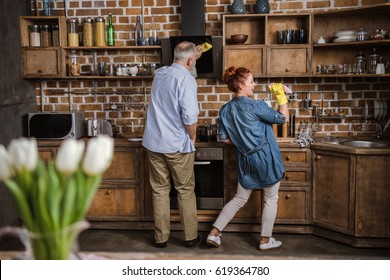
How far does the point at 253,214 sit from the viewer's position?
13.0ft

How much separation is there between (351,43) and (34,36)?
2.74 metres

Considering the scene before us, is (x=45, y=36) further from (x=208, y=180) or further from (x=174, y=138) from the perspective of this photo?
(x=208, y=180)

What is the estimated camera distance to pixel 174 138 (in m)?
3.51

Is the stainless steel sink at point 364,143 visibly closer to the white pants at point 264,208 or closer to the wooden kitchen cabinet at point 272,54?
the wooden kitchen cabinet at point 272,54

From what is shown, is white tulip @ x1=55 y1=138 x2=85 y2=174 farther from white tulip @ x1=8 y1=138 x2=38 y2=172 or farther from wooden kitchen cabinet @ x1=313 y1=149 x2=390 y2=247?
wooden kitchen cabinet @ x1=313 y1=149 x2=390 y2=247

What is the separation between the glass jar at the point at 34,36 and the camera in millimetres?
4363

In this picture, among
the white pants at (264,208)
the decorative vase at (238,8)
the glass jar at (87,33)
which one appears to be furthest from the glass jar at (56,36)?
the white pants at (264,208)

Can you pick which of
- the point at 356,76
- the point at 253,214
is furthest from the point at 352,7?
the point at 253,214

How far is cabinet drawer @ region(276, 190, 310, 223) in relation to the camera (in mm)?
3914

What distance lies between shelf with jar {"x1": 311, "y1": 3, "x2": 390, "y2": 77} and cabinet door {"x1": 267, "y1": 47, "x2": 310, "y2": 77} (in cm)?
12

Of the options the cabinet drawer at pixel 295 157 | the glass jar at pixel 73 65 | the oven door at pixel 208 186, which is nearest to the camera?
the cabinet drawer at pixel 295 157

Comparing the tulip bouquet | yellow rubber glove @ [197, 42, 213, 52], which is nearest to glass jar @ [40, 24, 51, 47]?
yellow rubber glove @ [197, 42, 213, 52]

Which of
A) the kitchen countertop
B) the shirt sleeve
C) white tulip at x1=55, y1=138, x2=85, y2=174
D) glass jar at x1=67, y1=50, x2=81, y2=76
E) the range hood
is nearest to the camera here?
white tulip at x1=55, y1=138, x2=85, y2=174
